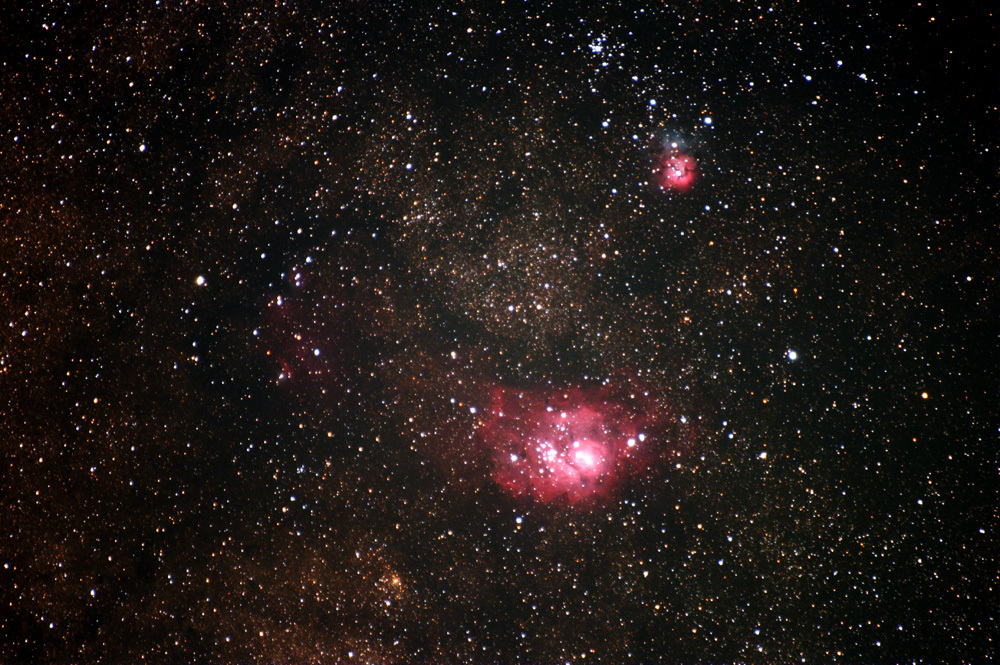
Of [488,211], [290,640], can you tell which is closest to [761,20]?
[488,211]

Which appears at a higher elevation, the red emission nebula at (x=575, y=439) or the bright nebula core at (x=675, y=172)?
the bright nebula core at (x=675, y=172)

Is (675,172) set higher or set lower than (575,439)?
higher

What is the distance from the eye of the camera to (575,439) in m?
0.43

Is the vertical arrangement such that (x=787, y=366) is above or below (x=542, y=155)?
below

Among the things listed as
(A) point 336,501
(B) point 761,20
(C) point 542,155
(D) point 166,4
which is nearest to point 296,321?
(A) point 336,501

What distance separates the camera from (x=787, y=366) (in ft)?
1.40

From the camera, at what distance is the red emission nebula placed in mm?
430

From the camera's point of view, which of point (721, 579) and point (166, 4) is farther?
point (166, 4)

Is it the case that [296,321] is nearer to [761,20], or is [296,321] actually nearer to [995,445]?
[761,20]

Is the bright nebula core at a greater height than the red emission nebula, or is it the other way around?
the bright nebula core

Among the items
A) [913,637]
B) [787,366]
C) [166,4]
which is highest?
[166,4]

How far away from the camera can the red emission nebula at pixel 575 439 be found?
43 cm

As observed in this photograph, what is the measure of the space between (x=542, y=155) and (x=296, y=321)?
0.27m

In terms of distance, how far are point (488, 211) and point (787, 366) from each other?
291 millimetres
